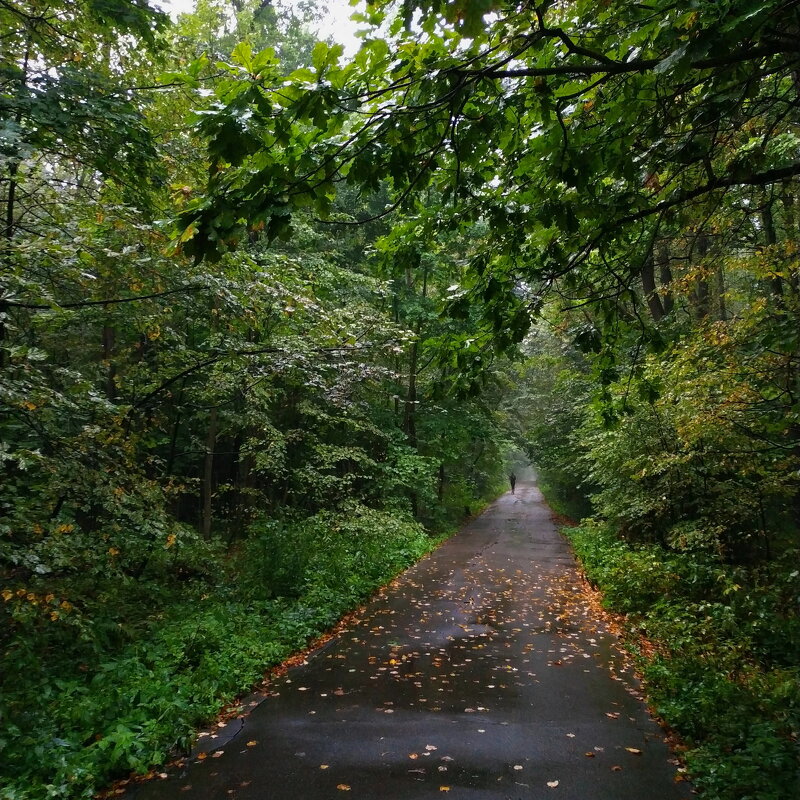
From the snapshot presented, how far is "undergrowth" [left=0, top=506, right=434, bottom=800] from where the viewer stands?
13.3 ft

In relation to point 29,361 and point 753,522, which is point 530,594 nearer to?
point 753,522

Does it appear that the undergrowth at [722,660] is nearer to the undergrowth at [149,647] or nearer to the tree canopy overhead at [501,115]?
the tree canopy overhead at [501,115]

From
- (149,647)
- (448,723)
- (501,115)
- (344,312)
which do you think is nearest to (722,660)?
(448,723)

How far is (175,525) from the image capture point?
608 centimetres

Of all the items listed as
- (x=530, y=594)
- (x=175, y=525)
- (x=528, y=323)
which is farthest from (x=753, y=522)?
(x=175, y=525)

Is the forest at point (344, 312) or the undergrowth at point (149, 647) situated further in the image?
the undergrowth at point (149, 647)

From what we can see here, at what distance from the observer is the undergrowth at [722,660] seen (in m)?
3.91

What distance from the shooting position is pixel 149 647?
19.5 ft

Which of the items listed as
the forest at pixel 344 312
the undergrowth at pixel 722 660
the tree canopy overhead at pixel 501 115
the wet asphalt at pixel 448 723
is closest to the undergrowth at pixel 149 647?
the forest at pixel 344 312

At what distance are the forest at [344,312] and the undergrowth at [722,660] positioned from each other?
Answer: 34mm

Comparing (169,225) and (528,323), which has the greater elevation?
(169,225)

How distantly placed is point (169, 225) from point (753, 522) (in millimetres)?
10603

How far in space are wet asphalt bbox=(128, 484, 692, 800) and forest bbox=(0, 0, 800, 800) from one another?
1.24 ft

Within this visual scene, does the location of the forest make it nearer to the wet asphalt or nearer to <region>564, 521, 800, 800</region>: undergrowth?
<region>564, 521, 800, 800</region>: undergrowth
